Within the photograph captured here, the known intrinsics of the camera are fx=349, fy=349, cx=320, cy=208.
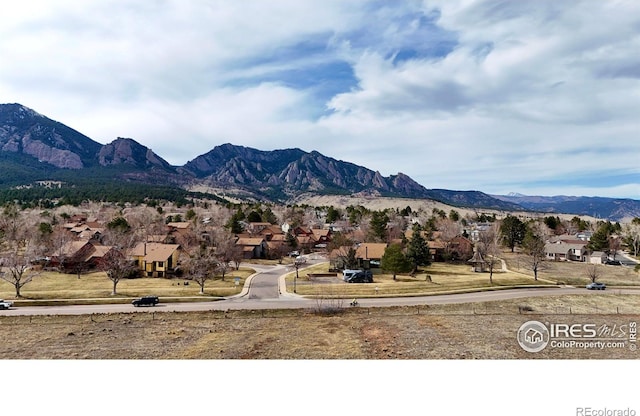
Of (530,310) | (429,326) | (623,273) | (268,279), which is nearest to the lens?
(429,326)

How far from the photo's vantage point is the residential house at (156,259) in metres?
47.1

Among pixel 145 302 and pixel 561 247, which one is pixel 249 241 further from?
pixel 561 247

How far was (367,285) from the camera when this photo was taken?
39906 millimetres

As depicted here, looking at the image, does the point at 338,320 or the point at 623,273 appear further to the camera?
the point at 623,273

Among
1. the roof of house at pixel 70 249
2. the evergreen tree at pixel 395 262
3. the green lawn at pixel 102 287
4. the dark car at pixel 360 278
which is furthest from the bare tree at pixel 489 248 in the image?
the roof of house at pixel 70 249

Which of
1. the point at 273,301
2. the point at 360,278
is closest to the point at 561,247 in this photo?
the point at 360,278

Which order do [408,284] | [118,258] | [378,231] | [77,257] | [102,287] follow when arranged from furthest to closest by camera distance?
[378,231], [77,257], [118,258], [408,284], [102,287]

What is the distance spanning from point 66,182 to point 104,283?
551 ft

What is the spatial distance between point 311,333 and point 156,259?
33.5 m

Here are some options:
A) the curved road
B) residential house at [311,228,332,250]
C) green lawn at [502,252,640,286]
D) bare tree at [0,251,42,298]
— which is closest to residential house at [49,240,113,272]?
bare tree at [0,251,42,298]

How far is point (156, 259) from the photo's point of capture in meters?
47.2

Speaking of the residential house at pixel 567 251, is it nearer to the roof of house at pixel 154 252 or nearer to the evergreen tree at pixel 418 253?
the evergreen tree at pixel 418 253

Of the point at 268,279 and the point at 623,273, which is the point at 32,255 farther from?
the point at 623,273
